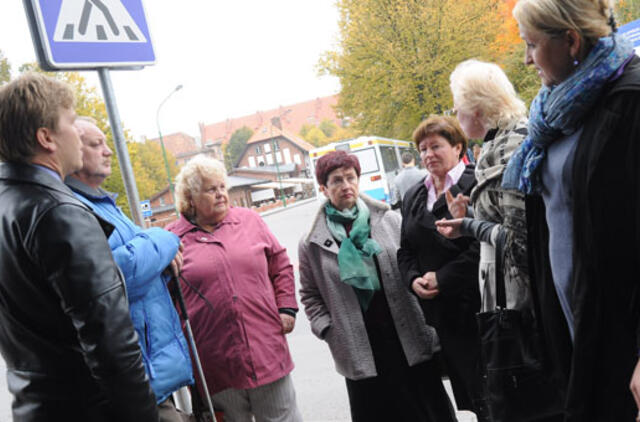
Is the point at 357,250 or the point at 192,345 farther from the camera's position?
the point at 357,250

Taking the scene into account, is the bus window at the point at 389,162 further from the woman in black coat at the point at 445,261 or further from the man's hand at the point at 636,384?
the man's hand at the point at 636,384

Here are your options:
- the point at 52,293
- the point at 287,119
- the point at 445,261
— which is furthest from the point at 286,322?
the point at 287,119

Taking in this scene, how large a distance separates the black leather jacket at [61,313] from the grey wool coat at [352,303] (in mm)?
1384

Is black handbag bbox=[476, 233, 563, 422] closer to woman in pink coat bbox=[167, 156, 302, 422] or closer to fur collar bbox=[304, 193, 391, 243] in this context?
fur collar bbox=[304, 193, 391, 243]

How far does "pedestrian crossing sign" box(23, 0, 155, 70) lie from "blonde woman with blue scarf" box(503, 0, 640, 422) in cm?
218

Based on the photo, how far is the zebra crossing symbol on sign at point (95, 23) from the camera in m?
2.62

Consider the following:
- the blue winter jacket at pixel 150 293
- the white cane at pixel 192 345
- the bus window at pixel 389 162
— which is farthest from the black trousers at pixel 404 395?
the bus window at pixel 389 162

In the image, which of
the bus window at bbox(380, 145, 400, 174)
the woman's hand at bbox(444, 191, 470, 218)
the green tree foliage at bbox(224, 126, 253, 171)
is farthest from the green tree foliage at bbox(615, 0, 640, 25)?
the green tree foliage at bbox(224, 126, 253, 171)

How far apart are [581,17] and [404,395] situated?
2.23 m

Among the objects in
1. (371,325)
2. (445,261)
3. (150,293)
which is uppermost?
(150,293)

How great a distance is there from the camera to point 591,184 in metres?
1.45

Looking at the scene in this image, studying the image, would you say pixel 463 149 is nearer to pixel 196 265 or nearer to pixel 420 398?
pixel 420 398

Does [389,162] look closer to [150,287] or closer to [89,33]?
[89,33]

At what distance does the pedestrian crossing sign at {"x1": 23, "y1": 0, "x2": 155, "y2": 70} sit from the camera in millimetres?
2559
